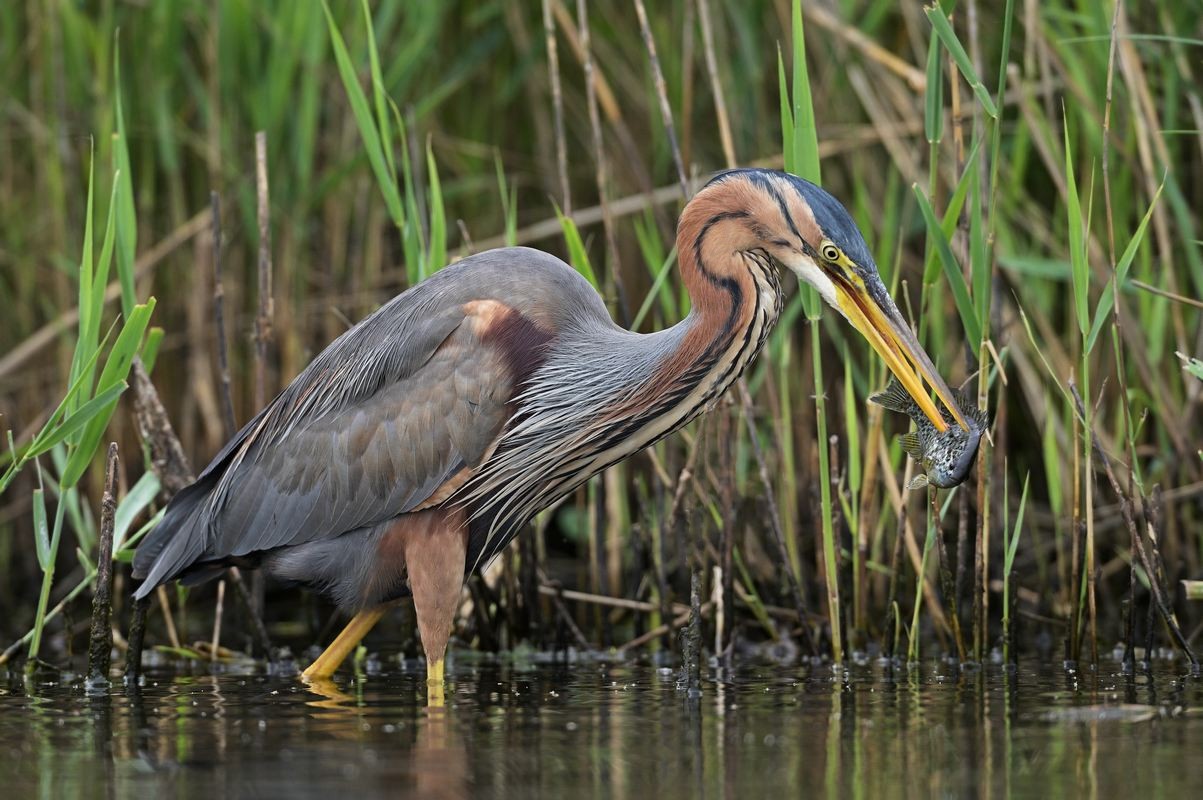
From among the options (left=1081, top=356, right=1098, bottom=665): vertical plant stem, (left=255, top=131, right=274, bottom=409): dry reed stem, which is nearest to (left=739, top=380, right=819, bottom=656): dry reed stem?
(left=1081, top=356, right=1098, bottom=665): vertical plant stem

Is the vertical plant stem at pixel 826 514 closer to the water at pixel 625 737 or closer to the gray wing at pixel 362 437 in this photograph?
the water at pixel 625 737

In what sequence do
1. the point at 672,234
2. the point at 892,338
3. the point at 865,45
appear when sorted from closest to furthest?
the point at 892,338
the point at 865,45
the point at 672,234

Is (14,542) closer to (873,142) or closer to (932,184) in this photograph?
(873,142)

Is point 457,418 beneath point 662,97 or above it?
beneath

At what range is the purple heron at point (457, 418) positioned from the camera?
4410mm

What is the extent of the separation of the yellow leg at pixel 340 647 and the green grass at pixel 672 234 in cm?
57

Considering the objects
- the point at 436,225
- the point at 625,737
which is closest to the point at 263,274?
the point at 436,225

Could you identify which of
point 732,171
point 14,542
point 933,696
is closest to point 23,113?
point 14,542

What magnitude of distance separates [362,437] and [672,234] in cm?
208

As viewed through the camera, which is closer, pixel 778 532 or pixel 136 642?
pixel 136 642

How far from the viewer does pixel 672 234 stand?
648cm

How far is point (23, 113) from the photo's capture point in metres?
6.70

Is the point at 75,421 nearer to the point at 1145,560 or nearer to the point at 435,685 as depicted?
the point at 435,685

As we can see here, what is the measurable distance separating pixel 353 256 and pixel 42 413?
4.84 ft
